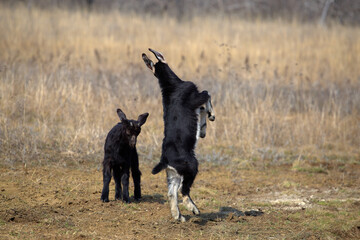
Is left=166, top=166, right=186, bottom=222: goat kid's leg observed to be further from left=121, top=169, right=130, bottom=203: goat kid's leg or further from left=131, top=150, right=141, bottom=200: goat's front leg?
left=131, top=150, right=141, bottom=200: goat's front leg

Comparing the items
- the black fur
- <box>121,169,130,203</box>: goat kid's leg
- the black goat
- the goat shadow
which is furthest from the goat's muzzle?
the goat shadow

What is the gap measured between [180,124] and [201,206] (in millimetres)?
1452

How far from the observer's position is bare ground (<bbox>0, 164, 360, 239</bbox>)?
214 inches

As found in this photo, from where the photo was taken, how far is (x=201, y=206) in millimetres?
6703

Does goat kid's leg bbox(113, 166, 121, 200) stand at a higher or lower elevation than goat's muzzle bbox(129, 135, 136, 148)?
lower

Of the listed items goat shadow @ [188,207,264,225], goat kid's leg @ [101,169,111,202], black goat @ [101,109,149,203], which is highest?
black goat @ [101,109,149,203]

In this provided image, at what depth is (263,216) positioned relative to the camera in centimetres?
622

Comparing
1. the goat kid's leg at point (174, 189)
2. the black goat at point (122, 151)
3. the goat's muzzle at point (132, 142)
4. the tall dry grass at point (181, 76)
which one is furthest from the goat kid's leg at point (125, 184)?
the tall dry grass at point (181, 76)

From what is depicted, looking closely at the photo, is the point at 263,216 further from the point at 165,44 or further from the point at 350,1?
the point at 350,1

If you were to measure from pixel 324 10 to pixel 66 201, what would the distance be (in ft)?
56.4

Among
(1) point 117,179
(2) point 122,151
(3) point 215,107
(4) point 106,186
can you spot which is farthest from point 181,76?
(4) point 106,186

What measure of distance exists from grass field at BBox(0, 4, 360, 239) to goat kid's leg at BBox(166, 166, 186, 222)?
0.49 feet

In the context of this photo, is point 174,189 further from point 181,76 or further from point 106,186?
point 181,76

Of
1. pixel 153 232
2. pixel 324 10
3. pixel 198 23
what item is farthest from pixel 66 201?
pixel 324 10
